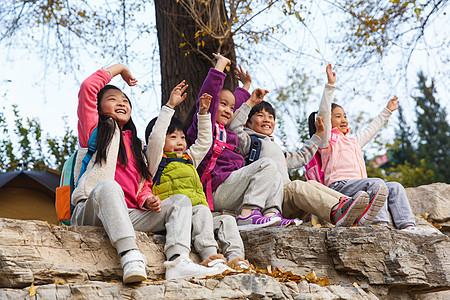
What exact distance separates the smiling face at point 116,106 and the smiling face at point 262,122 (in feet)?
4.99

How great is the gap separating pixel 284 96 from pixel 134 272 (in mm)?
9367

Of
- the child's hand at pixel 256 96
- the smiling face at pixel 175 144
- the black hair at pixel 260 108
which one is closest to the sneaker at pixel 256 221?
the smiling face at pixel 175 144

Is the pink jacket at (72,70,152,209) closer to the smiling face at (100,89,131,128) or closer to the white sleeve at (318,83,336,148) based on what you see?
the smiling face at (100,89,131,128)

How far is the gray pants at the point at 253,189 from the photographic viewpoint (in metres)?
4.37

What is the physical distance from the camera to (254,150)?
5.07 meters

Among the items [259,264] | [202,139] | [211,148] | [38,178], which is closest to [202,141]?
[202,139]

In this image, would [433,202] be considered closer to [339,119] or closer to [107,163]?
[339,119]

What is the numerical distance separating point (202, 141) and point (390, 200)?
6.60ft

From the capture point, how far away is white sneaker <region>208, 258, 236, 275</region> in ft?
11.2

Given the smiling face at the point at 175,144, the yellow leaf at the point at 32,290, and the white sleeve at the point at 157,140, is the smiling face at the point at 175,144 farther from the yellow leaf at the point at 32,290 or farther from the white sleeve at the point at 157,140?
the yellow leaf at the point at 32,290

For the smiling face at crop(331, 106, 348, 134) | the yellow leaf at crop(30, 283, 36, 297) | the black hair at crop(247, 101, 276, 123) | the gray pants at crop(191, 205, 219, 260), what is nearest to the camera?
the yellow leaf at crop(30, 283, 36, 297)

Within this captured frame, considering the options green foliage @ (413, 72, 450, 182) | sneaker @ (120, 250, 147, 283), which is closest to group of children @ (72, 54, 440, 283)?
sneaker @ (120, 250, 147, 283)

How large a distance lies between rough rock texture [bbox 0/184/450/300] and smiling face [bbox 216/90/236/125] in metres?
1.21

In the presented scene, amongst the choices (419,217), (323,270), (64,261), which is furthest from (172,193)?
(419,217)
